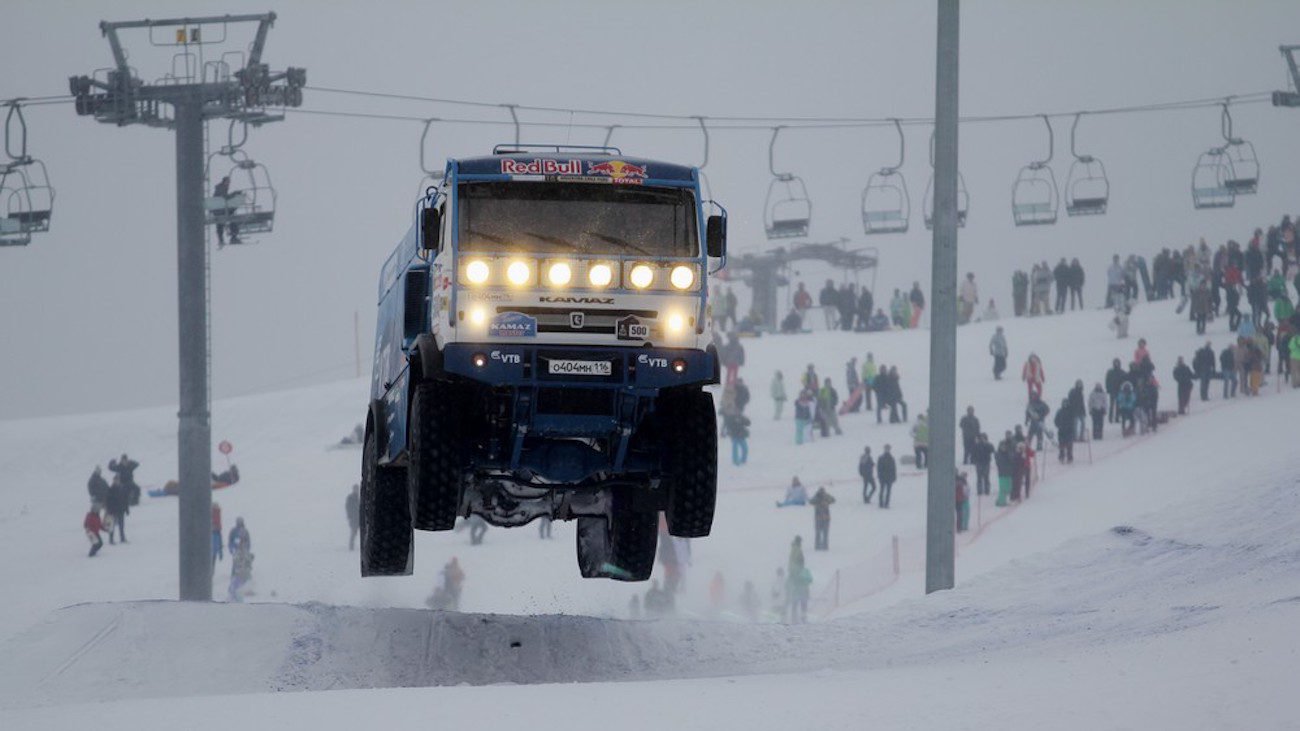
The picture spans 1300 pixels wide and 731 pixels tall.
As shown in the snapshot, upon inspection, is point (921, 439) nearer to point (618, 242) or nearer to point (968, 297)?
point (968, 297)

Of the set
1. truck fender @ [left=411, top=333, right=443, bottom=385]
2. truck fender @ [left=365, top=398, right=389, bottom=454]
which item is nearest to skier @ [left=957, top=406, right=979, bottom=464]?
truck fender @ [left=365, top=398, right=389, bottom=454]

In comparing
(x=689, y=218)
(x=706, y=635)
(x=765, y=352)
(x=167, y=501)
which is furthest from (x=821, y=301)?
(x=689, y=218)

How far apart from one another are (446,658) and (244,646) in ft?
7.28

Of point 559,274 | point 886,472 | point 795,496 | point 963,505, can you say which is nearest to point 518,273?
point 559,274

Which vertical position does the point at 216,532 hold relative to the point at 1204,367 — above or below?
below

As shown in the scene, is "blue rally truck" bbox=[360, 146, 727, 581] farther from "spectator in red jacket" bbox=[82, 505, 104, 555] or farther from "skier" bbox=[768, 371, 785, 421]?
"skier" bbox=[768, 371, 785, 421]

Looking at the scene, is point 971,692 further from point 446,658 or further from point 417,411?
point 446,658

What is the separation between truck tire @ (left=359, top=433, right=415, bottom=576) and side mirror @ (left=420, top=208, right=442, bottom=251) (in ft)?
13.5

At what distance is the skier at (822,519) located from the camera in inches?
1205

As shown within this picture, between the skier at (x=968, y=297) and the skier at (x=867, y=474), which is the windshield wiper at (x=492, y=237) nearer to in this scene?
the skier at (x=867, y=474)

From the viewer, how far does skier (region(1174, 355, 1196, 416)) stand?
112 feet

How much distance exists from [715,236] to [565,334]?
4.47 feet

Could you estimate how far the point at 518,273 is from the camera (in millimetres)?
12477

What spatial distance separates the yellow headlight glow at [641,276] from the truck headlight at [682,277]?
152mm
